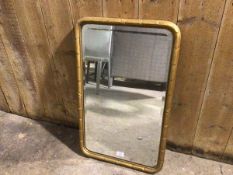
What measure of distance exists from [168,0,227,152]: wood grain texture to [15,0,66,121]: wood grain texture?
2.36 ft

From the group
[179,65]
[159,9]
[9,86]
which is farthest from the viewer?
[9,86]

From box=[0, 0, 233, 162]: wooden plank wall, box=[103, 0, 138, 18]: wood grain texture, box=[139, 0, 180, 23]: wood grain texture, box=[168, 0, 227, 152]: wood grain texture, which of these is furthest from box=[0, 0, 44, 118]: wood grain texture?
box=[168, 0, 227, 152]: wood grain texture

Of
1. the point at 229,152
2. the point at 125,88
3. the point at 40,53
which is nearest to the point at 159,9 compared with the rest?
the point at 125,88

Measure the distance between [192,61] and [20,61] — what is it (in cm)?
101

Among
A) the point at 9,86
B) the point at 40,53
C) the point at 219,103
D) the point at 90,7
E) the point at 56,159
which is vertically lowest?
the point at 56,159

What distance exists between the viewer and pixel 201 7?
826 mm

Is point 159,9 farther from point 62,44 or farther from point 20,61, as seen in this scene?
point 20,61

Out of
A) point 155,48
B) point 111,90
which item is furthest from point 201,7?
point 111,90

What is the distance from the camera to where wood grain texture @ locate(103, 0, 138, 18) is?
0.90 m

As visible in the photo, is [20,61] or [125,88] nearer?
[125,88]

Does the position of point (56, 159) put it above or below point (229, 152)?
below

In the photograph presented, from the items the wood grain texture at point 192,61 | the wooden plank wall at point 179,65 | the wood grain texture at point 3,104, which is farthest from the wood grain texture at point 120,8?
the wood grain texture at point 3,104

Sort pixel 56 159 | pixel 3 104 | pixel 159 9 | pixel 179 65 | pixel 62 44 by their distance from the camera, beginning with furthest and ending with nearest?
pixel 3 104 < pixel 56 159 < pixel 62 44 < pixel 179 65 < pixel 159 9

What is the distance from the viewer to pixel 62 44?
114cm
